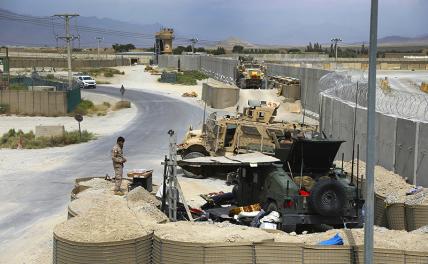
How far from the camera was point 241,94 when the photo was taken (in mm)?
52656

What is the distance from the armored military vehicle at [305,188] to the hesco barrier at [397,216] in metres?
0.63

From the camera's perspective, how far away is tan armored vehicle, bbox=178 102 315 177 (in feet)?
67.1

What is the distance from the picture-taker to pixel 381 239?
9922 mm

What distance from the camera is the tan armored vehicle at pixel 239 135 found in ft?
67.1

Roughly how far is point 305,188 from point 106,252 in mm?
4434

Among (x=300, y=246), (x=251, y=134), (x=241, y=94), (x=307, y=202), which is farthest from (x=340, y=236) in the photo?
(x=241, y=94)

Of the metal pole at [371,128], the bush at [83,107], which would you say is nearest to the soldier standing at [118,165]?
the metal pole at [371,128]

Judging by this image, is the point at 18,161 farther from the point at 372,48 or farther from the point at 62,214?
the point at 372,48

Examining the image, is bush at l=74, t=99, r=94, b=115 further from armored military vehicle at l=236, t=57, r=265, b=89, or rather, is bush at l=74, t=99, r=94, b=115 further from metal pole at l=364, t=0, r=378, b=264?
metal pole at l=364, t=0, r=378, b=264

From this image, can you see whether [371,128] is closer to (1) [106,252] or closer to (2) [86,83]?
(1) [106,252]

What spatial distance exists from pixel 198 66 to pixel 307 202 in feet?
299

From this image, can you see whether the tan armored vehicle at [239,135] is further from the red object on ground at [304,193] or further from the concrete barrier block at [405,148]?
the red object on ground at [304,193]

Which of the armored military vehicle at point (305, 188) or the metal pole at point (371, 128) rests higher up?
the metal pole at point (371, 128)

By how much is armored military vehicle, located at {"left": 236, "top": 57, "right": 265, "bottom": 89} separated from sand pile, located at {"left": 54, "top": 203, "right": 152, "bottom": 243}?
47.0 meters
